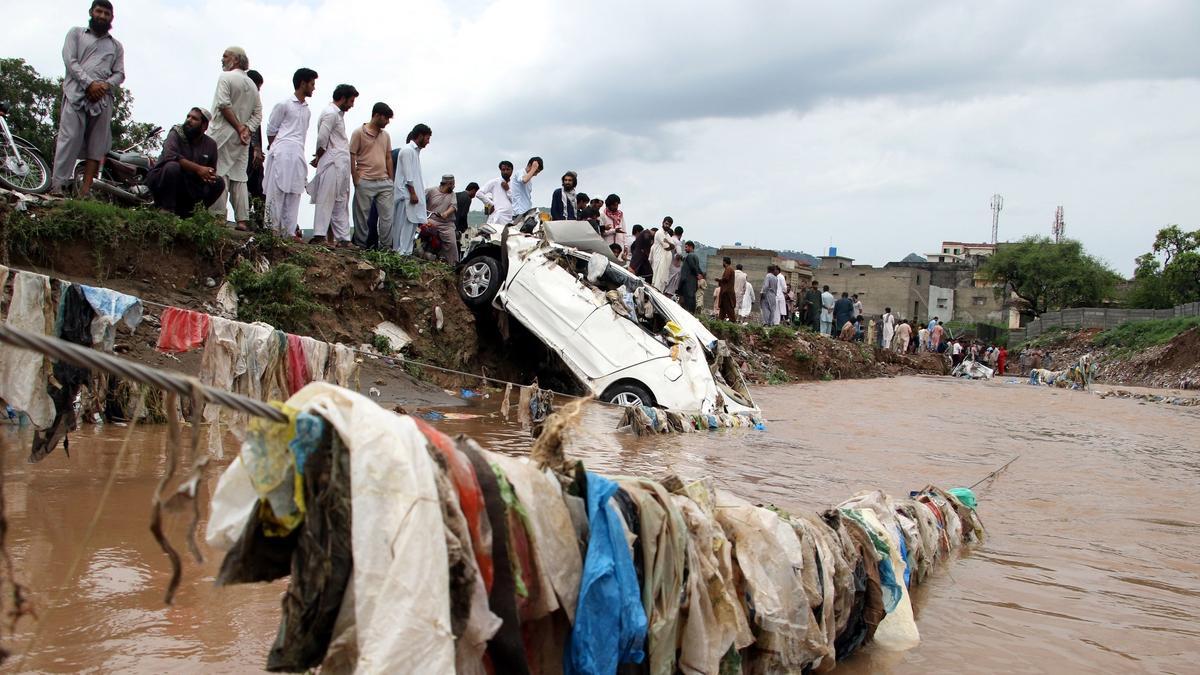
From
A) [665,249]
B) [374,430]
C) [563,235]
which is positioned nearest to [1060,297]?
[665,249]

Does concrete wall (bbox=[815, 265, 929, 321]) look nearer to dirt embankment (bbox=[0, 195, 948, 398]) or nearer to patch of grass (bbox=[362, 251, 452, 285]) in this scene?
dirt embankment (bbox=[0, 195, 948, 398])

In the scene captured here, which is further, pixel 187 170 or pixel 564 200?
pixel 564 200

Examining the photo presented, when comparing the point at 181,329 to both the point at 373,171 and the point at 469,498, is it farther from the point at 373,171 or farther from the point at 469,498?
the point at 373,171

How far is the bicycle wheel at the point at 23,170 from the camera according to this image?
9859 mm

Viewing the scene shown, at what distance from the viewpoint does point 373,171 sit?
1191cm

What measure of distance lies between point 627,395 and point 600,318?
1006 millimetres

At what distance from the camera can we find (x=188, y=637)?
141 inches

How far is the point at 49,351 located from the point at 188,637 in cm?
216

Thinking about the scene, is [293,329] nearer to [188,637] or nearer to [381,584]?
[188,637]

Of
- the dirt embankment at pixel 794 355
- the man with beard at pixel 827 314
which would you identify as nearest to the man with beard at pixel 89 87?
the dirt embankment at pixel 794 355

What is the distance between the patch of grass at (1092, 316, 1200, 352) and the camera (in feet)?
114

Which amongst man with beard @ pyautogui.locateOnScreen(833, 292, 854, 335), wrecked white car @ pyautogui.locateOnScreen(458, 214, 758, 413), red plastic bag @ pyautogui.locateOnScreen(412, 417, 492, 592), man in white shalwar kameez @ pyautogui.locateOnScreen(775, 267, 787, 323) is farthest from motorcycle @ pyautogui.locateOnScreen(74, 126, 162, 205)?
man with beard @ pyautogui.locateOnScreen(833, 292, 854, 335)

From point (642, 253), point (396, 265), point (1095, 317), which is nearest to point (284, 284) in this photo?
point (396, 265)

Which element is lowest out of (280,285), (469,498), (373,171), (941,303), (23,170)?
(469,498)
